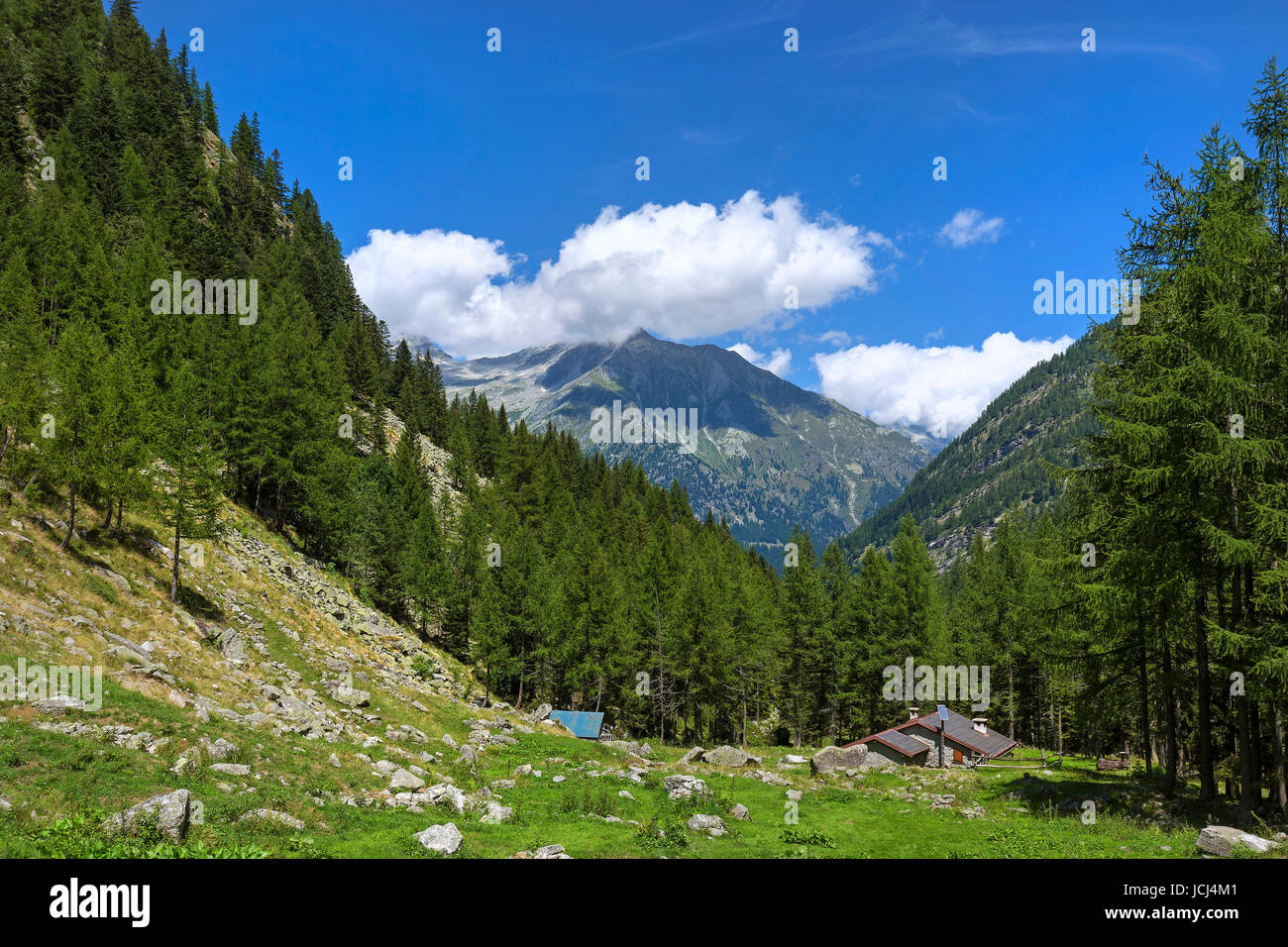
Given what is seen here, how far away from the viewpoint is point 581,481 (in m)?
114

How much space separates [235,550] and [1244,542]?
158 ft

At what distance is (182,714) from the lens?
1872 centimetres

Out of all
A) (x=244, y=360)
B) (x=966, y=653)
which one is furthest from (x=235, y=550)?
(x=966, y=653)

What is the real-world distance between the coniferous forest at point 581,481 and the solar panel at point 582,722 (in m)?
6.99

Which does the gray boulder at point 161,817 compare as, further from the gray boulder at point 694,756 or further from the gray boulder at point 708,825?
the gray boulder at point 694,756

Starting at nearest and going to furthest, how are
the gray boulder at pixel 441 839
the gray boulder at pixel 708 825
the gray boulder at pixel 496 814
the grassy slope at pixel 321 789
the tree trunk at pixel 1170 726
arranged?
the grassy slope at pixel 321 789 → the gray boulder at pixel 441 839 → the gray boulder at pixel 496 814 → the tree trunk at pixel 1170 726 → the gray boulder at pixel 708 825

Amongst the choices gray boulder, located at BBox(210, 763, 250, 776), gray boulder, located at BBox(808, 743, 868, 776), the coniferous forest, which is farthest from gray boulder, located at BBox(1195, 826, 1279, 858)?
gray boulder, located at BBox(808, 743, 868, 776)

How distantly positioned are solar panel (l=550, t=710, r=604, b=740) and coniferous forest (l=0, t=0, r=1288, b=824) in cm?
699

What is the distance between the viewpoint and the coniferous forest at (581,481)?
57.8 ft

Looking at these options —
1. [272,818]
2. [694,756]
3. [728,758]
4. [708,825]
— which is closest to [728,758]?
[728,758]

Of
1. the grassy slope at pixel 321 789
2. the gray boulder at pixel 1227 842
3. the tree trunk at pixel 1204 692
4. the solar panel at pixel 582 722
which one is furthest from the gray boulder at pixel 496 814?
the solar panel at pixel 582 722

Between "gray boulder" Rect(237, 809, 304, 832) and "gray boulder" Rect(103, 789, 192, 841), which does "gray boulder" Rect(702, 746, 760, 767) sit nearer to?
"gray boulder" Rect(237, 809, 304, 832)
